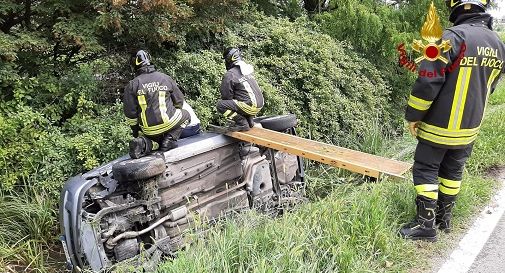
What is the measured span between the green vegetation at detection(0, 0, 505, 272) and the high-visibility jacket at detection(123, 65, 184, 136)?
37.7 inches

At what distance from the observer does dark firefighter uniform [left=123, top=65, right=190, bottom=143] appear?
4.50 m

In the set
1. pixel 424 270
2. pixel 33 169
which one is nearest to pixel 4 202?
pixel 33 169

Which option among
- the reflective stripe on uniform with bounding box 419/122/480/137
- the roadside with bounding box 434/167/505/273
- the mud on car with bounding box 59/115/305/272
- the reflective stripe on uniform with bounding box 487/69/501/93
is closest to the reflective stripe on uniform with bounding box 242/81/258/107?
the mud on car with bounding box 59/115/305/272

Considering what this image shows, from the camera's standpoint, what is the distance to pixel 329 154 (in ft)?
14.7

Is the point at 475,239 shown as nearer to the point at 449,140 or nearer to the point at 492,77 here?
the point at 449,140

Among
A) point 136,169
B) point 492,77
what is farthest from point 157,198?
point 492,77

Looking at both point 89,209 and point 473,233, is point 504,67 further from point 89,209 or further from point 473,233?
point 89,209

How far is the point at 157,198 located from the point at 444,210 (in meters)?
2.60

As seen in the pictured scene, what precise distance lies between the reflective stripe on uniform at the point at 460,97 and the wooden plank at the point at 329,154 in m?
0.64

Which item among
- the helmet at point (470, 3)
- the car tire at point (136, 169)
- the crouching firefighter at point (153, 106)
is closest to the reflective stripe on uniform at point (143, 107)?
the crouching firefighter at point (153, 106)

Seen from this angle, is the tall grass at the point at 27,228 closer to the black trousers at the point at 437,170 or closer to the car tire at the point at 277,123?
the car tire at the point at 277,123

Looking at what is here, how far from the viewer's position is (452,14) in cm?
381

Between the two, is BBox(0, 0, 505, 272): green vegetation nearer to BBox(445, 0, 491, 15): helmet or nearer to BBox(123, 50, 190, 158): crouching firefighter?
BBox(123, 50, 190, 158): crouching firefighter

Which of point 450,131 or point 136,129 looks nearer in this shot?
point 450,131
